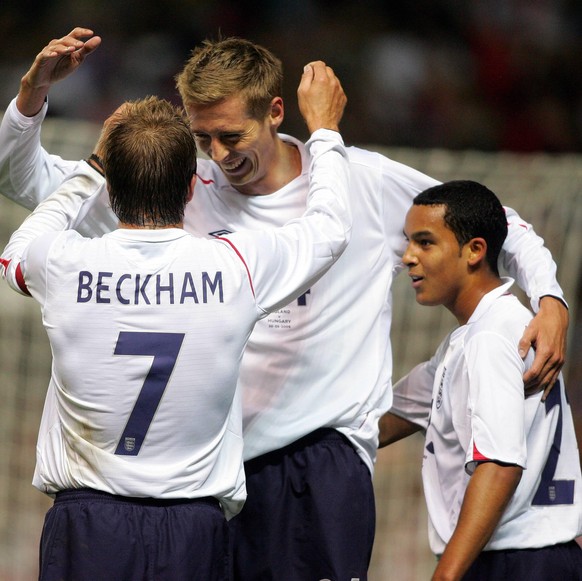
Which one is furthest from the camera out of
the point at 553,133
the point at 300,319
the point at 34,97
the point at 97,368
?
the point at 553,133

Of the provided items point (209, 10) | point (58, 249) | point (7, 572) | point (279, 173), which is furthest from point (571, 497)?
point (209, 10)

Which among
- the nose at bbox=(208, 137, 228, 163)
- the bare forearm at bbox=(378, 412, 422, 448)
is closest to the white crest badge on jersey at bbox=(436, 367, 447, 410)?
the bare forearm at bbox=(378, 412, 422, 448)

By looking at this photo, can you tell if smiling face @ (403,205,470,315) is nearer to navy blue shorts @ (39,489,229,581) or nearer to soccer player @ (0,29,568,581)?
soccer player @ (0,29,568,581)

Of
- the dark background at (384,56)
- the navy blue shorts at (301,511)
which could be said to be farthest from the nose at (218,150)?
the dark background at (384,56)

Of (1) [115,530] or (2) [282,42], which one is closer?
(1) [115,530]

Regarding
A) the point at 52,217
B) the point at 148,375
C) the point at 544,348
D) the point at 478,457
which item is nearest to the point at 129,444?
the point at 148,375

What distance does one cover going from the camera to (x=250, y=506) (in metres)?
2.89

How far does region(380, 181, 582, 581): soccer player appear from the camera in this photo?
102 inches

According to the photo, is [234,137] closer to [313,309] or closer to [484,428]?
[313,309]

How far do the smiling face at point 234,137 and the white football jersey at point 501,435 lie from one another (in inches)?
29.5

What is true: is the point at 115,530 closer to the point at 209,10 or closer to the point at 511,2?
the point at 209,10

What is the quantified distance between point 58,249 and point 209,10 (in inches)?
268

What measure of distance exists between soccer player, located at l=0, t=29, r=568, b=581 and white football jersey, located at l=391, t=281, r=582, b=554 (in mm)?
108

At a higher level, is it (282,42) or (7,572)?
(282,42)
